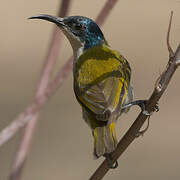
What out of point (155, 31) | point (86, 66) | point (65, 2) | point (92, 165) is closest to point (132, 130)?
point (65, 2)

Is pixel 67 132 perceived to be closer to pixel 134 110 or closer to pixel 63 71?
pixel 134 110

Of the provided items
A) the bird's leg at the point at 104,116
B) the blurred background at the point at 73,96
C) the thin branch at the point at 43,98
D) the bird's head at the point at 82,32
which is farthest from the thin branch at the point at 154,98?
the blurred background at the point at 73,96

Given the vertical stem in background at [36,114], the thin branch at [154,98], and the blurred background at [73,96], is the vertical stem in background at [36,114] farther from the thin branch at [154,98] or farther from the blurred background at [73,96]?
the blurred background at [73,96]

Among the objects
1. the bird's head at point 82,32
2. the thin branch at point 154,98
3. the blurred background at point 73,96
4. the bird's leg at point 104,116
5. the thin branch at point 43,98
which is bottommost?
Answer: the blurred background at point 73,96

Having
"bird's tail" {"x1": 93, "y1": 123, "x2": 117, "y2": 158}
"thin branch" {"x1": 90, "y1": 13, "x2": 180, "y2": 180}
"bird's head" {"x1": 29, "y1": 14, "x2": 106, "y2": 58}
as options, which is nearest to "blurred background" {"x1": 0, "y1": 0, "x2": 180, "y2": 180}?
"bird's head" {"x1": 29, "y1": 14, "x2": 106, "y2": 58}

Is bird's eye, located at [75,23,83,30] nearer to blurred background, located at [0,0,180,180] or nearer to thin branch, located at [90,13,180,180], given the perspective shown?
thin branch, located at [90,13,180,180]

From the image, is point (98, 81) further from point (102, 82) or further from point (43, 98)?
point (43, 98)
